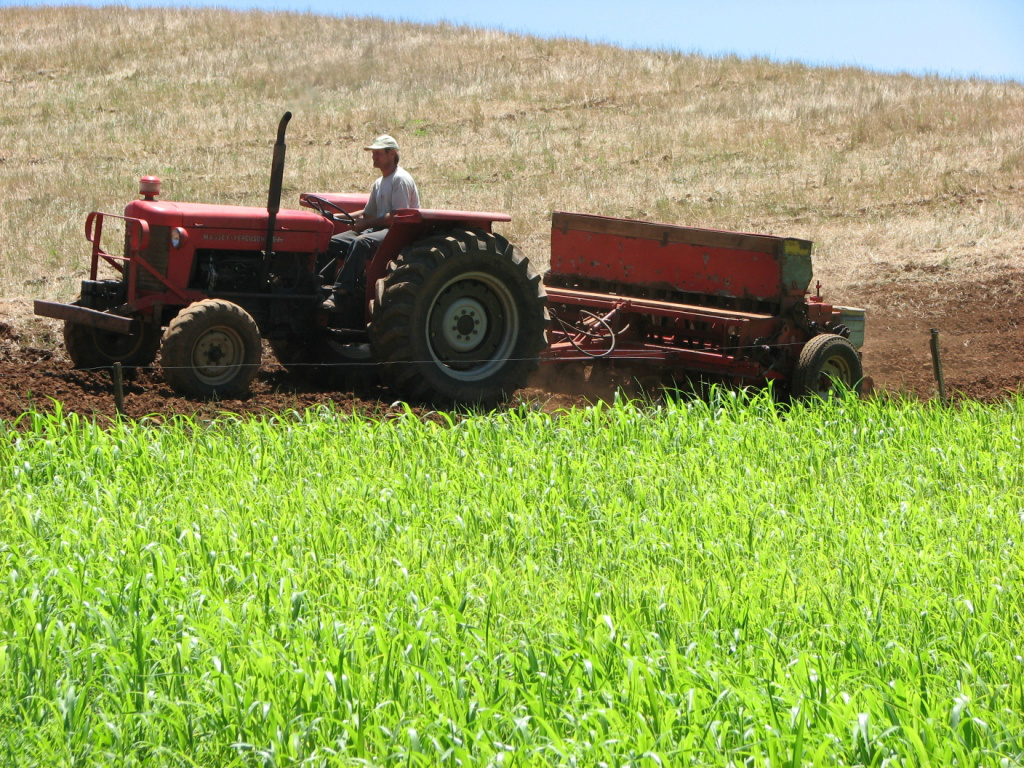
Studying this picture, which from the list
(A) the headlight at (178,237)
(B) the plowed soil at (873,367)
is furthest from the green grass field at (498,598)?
(A) the headlight at (178,237)

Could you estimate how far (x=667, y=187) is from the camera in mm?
18797

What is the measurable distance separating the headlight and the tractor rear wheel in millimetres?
619

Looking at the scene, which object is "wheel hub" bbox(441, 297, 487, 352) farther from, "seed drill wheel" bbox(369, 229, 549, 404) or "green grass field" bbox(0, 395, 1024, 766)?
"green grass field" bbox(0, 395, 1024, 766)

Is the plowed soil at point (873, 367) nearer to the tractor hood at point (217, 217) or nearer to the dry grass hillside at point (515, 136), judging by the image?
the dry grass hillside at point (515, 136)

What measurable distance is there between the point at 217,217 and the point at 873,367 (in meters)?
6.10

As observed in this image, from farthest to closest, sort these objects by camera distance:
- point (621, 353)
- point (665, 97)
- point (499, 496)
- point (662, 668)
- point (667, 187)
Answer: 1. point (665, 97)
2. point (667, 187)
3. point (621, 353)
4. point (499, 496)
5. point (662, 668)

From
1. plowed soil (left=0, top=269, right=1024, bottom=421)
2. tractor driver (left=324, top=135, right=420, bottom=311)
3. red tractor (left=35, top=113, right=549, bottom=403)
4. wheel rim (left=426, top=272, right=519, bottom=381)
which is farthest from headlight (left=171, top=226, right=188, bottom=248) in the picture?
wheel rim (left=426, top=272, right=519, bottom=381)

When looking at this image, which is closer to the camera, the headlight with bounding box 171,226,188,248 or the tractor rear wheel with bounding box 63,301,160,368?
the headlight with bounding box 171,226,188,248

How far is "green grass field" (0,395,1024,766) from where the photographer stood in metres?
3.06

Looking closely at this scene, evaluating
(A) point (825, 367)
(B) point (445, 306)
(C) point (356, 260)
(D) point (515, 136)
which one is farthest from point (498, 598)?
(D) point (515, 136)

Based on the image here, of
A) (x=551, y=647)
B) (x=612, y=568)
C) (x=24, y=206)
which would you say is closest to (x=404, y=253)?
A: (x=612, y=568)

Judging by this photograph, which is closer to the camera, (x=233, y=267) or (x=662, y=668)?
(x=662, y=668)

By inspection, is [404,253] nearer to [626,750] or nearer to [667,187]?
[626,750]

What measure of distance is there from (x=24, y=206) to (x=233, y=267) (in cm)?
896
